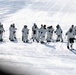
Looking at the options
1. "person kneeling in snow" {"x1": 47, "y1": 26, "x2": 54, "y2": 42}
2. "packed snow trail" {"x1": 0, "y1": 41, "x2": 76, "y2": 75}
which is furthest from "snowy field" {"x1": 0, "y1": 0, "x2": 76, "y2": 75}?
"person kneeling in snow" {"x1": 47, "y1": 26, "x2": 54, "y2": 42}

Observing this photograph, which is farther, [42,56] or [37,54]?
[37,54]

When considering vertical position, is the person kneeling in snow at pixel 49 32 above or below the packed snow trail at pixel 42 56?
above

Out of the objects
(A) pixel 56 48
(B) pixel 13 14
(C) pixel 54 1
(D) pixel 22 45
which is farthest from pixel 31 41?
(C) pixel 54 1

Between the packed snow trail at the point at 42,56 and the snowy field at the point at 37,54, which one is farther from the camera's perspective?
the packed snow trail at the point at 42,56

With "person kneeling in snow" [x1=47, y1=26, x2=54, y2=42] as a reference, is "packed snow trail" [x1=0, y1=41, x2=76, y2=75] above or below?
below

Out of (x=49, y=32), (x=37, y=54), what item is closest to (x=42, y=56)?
(x=37, y=54)

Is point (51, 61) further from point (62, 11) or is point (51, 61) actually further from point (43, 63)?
point (62, 11)

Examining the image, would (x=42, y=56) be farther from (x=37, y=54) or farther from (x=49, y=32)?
(x=49, y=32)

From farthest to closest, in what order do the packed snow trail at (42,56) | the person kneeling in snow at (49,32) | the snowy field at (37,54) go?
the person kneeling in snow at (49,32) < the packed snow trail at (42,56) < the snowy field at (37,54)

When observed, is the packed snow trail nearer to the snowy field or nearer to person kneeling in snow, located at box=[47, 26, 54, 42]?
the snowy field

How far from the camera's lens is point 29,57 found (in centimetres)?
1817

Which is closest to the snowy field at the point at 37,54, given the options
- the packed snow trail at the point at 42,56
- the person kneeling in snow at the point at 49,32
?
the packed snow trail at the point at 42,56

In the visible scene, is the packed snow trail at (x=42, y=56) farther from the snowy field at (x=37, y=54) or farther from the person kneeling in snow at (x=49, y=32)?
the person kneeling in snow at (x=49, y=32)

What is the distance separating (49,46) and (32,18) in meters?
18.6
